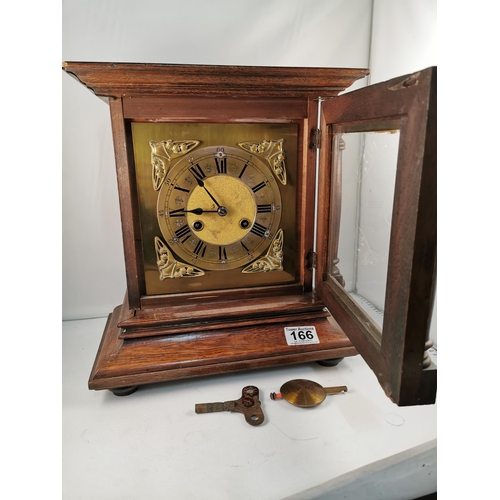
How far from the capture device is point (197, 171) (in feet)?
3.90

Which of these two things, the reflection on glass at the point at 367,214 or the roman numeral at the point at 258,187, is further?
the roman numeral at the point at 258,187

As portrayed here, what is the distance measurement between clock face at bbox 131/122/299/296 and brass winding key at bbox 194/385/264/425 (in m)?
0.33

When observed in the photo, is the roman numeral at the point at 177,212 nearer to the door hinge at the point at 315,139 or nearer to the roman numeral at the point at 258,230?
the roman numeral at the point at 258,230

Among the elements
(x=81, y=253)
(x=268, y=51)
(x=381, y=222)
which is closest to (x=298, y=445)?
(x=381, y=222)

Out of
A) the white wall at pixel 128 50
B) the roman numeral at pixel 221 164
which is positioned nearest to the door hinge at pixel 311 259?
the roman numeral at pixel 221 164

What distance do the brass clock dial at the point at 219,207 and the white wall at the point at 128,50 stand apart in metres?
0.53

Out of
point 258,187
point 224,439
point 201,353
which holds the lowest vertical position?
point 224,439

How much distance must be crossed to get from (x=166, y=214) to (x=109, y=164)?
0.53 metres

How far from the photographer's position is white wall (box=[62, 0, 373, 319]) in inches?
58.1

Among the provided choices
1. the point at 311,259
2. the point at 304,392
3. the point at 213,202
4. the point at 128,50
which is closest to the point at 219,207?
the point at 213,202

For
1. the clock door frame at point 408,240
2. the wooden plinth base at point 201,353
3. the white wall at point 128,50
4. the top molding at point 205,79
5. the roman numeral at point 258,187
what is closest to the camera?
the clock door frame at point 408,240

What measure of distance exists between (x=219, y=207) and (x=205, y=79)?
1.11ft

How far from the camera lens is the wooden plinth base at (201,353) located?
1132mm

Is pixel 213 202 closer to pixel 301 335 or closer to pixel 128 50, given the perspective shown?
pixel 301 335
